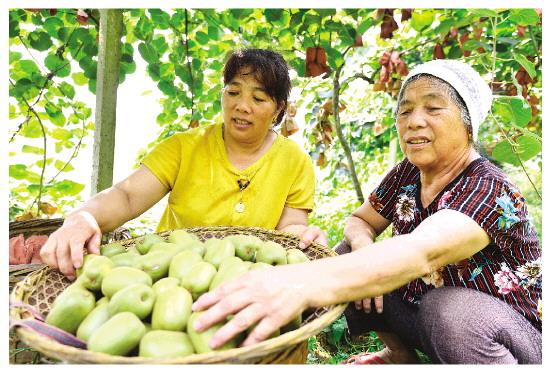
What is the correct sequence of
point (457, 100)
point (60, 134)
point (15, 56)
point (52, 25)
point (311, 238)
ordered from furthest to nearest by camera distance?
point (60, 134), point (15, 56), point (52, 25), point (311, 238), point (457, 100)

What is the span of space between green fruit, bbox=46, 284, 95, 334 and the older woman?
31 centimetres

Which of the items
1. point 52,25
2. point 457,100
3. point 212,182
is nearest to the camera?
point 457,100

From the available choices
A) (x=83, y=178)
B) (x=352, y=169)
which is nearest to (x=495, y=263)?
(x=352, y=169)

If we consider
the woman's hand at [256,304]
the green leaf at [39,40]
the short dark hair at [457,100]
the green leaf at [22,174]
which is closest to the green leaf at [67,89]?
the green leaf at [39,40]

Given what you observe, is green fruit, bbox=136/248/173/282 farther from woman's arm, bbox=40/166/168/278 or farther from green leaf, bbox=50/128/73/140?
green leaf, bbox=50/128/73/140

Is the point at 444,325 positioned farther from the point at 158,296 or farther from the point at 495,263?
the point at 158,296

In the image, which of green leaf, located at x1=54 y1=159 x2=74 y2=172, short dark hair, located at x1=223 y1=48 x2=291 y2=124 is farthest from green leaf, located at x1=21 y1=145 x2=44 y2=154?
short dark hair, located at x1=223 y1=48 x2=291 y2=124

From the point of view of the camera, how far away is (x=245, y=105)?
93.5 inches

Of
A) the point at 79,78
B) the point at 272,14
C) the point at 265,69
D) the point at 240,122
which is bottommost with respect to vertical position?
A: the point at 240,122

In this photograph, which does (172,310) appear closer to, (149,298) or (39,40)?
(149,298)

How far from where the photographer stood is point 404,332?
83.0 inches

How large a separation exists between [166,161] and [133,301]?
125 cm

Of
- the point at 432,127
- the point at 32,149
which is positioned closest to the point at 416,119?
the point at 432,127
